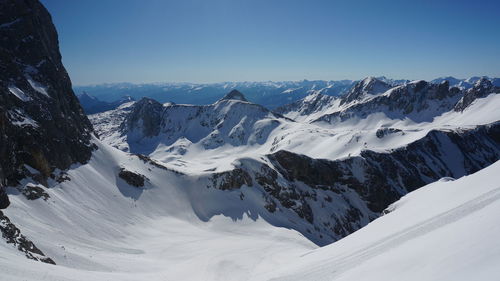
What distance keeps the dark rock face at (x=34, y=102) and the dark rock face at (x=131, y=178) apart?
7981 millimetres

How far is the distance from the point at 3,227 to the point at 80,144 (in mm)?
47180

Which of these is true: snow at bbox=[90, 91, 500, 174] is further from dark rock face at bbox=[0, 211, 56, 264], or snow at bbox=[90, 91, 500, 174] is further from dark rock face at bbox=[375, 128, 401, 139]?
dark rock face at bbox=[0, 211, 56, 264]

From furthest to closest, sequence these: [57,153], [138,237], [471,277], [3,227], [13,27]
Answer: [13,27], [57,153], [138,237], [3,227], [471,277]

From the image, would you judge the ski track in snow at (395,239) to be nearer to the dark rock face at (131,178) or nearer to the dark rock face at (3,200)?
the dark rock face at (3,200)

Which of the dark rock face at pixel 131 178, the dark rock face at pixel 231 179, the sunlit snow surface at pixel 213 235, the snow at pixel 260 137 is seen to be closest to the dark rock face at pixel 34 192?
the sunlit snow surface at pixel 213 235

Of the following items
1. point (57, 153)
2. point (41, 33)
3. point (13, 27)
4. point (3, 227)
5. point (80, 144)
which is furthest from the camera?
point (41, 33)

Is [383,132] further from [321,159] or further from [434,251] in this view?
[434,251]

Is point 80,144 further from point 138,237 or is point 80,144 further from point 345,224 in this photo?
point 345,224

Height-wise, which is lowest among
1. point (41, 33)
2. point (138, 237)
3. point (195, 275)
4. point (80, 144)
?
point (138, 237)

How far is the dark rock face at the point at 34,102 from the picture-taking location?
160ft

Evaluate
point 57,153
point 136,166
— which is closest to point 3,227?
point 57,153

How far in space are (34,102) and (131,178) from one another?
77.7 ft

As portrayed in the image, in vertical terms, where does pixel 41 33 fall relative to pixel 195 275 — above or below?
above

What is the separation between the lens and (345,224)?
81125 mm
